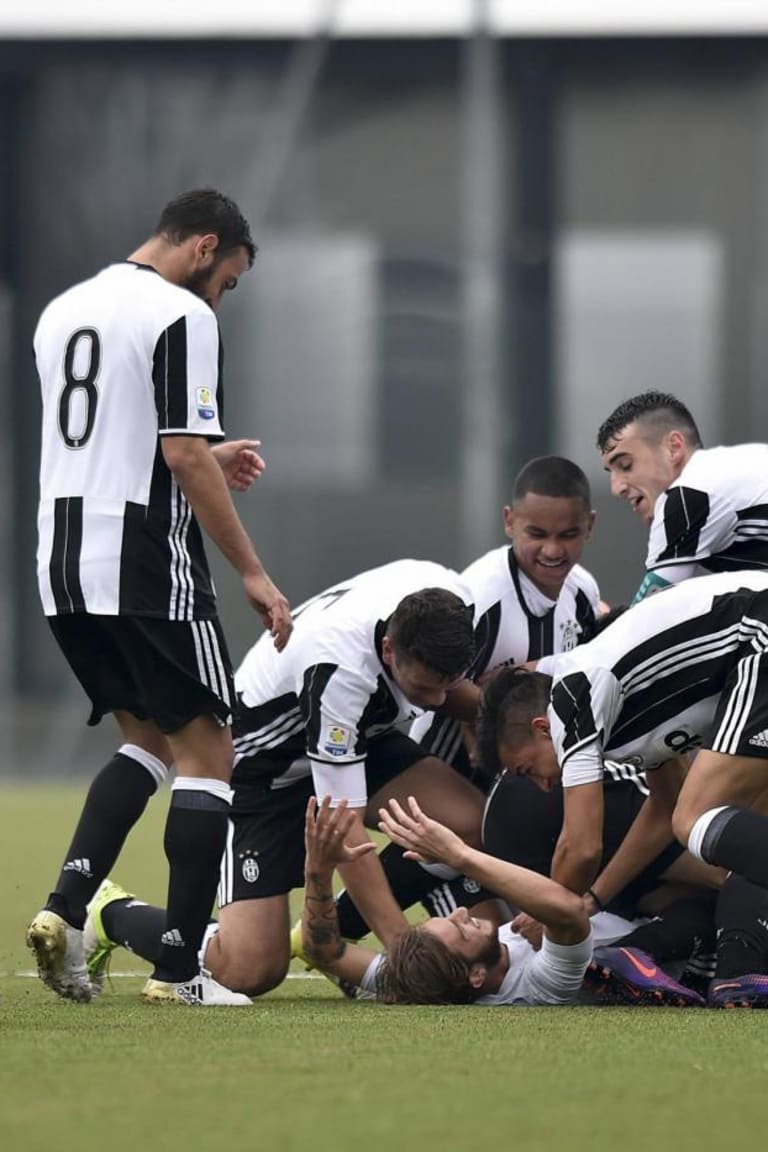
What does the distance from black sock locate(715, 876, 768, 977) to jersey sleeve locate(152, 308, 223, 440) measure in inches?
65.9

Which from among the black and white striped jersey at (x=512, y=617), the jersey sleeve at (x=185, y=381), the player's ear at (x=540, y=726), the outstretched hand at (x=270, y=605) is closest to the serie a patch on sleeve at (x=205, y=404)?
the jersey sleeve at (x=185, y=381)

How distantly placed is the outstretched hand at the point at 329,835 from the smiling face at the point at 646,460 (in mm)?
1369

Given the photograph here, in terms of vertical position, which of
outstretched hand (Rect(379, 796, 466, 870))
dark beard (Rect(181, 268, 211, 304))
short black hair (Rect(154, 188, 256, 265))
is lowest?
outstretched hand (Rect(379, 796, 466, 870))

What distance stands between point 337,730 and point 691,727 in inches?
36.0

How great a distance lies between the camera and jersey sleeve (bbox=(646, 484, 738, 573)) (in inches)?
216

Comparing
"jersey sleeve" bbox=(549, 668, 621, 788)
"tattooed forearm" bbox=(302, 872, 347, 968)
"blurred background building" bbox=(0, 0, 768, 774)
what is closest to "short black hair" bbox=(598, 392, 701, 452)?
"jersey sleeve" bbox=(549, 668, 621, 788)

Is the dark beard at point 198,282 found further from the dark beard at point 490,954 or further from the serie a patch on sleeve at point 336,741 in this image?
the dark beard at point 490,954

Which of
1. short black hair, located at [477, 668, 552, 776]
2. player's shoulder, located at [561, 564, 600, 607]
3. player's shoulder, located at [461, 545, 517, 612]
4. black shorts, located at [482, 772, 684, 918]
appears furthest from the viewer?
player's shoulder, located at [561, 564, 600, 607]

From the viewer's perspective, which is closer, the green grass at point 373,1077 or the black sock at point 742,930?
the green grass at point 373,1077

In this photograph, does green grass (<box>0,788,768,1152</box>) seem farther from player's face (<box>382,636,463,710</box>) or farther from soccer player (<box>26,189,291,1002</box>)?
player's face (<box>382,636,463,710</box>)

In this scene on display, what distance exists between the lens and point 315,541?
18469 mm

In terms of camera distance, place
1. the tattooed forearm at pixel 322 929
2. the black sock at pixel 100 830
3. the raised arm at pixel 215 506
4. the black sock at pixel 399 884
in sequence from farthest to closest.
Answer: the black sock at pixel 399 884, the tattooed forearm at pixel 322 929, the black sock at pixel 100 830, the raised arm at pixel 215 506

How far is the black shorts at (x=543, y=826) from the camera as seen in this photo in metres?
5.62

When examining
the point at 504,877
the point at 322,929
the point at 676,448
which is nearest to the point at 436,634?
the point at 504,877
